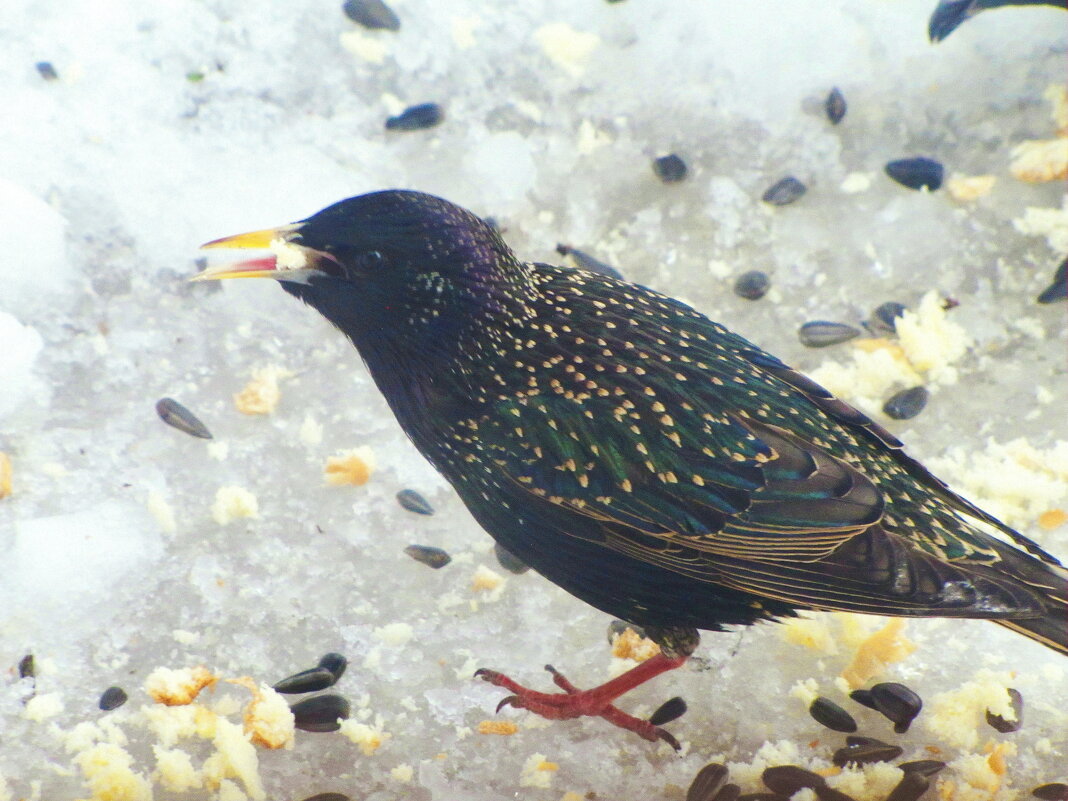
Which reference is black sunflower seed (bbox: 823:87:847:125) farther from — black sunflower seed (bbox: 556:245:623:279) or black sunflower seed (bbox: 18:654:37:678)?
black sunflower seed (bbox: 18:654:37:678)

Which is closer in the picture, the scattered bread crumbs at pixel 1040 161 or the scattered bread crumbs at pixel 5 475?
the scattered bread crumbs at pixel 5 475

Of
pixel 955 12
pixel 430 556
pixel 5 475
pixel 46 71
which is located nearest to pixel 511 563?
pixel 430 556

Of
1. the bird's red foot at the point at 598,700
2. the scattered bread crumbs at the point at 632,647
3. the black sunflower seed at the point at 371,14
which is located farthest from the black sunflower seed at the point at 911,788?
the black sunflower seed at the point at 371,14

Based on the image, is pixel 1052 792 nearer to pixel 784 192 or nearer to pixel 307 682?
pixel 307 682

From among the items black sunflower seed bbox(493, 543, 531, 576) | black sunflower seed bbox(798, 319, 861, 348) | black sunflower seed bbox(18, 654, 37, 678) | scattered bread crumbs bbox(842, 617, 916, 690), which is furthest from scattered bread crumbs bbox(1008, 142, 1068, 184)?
black sunflower seed bbox(18, 654, 37, 678)

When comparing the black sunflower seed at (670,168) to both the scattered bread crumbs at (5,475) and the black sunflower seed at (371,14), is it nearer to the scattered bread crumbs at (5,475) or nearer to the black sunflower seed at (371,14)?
the black sunflower seed at (371,14)

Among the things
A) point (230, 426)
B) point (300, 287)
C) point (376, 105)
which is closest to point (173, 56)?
point (376, 105)
